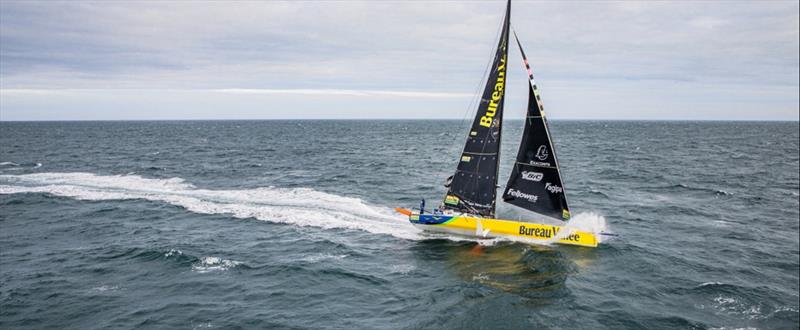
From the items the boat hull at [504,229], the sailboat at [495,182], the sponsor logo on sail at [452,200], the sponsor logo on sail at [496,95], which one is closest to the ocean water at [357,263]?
the boat hull at [504,229]

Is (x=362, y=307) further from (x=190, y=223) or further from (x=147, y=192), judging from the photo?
(x=147, y=192)

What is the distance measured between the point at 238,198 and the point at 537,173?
22.5m

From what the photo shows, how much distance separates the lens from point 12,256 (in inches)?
971

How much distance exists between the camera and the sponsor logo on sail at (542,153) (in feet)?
85.3

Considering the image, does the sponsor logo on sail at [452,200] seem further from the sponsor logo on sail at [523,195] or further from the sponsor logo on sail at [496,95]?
the sponsor logo on sail at [496,95]

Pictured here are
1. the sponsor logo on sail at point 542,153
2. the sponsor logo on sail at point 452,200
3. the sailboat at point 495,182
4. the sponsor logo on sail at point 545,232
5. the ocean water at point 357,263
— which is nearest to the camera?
the ocean water at point 357,263

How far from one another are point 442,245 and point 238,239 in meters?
11.4

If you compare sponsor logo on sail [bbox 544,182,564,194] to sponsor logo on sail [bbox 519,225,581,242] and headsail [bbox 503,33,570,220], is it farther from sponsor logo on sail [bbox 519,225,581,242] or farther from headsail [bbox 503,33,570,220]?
sponsor logo on sail [bbox 519,225,581,242]

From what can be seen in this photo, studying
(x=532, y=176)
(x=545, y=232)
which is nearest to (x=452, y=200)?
(x=532, y=176)

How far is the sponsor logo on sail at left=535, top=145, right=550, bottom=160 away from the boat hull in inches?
142

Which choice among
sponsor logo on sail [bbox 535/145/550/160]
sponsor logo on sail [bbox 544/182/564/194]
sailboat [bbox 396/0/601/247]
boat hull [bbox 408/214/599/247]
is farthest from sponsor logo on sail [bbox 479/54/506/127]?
boat hull [bbox 408/214/599/247]

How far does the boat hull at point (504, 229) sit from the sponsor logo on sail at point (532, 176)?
2.51 m

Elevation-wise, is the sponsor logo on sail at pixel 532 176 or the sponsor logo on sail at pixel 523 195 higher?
the sponsor logo on sail at pixel 532 176

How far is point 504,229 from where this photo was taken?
86.4 ft
